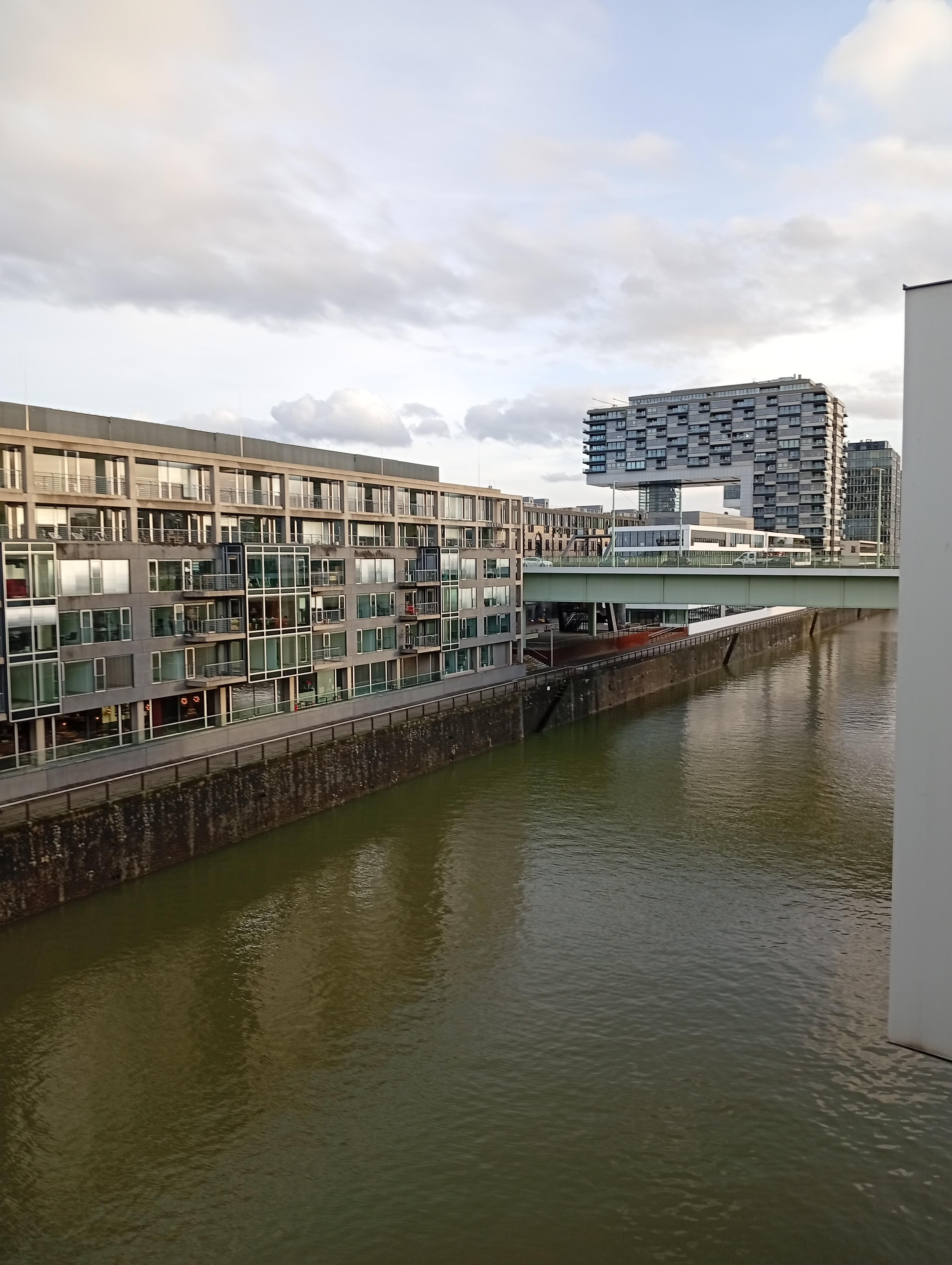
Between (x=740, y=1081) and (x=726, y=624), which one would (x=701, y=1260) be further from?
(x=726, y=624)

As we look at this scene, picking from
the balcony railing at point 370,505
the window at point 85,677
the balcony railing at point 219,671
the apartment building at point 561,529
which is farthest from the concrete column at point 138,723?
the apartment building at point 561,529

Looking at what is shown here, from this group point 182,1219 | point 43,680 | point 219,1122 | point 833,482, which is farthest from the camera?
point 833,482

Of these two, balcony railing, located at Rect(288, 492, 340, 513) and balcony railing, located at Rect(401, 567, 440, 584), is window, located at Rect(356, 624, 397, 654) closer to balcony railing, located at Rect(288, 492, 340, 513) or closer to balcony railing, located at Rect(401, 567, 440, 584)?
balcony railing, located at Rect(401, 567, 440, 584)

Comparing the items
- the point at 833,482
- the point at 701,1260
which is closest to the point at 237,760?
the point at 701,1260

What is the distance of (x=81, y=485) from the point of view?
25.0 meters

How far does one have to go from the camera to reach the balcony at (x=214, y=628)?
26.3 metres

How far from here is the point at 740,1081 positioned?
13.1m

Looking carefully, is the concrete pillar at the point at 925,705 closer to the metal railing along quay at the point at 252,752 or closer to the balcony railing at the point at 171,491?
the metal railing along quay at the point at 252,752

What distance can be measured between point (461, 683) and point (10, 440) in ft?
67.9

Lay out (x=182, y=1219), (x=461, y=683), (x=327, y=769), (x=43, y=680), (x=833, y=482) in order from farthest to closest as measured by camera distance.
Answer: (x=833, y=482)
(x=461, y=683)
(x=327, y=769)
(x=43, y=680)
(x=182, y=1219)

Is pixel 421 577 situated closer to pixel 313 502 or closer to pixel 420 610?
pixel 420 610

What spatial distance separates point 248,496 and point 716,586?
780 inches

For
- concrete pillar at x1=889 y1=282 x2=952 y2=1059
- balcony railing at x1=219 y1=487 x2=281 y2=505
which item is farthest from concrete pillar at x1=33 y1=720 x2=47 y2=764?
concrete pillar at x1=889 y1=282 x2=952 y2=1059

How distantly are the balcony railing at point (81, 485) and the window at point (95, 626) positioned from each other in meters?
3.40
